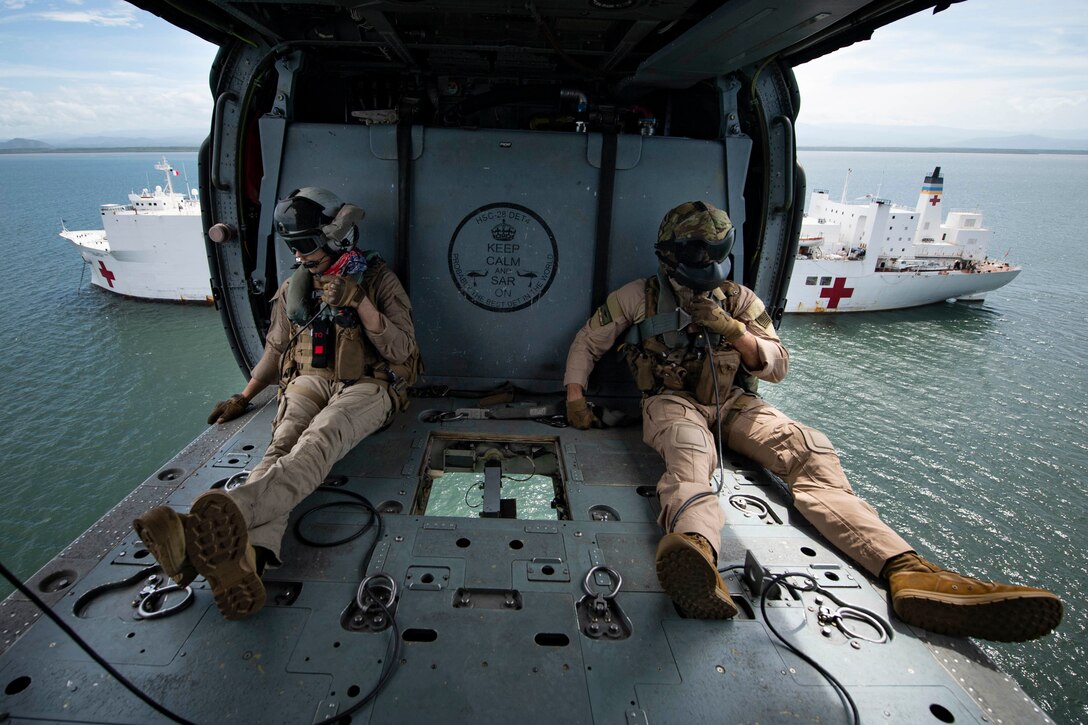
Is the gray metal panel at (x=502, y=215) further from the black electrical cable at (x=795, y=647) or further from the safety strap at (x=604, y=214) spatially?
the black electrical cable at (x=795, y=647)

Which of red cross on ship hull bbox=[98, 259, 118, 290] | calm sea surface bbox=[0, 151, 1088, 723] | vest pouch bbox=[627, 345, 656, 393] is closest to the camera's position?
vest pouch bbox=[627, 345, 656, 393]

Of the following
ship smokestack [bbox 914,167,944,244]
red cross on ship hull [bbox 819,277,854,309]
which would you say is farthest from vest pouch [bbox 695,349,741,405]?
ship smokestack [bbox 914,167,944,244]

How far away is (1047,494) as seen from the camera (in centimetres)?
937

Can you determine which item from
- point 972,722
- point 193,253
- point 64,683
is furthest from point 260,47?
point 193,253

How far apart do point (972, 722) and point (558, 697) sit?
1.22 meters

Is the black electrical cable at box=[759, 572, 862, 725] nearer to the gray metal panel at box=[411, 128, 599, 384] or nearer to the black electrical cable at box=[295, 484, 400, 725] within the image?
A: the black electrical cable at box=[295, 484, 400, 725]

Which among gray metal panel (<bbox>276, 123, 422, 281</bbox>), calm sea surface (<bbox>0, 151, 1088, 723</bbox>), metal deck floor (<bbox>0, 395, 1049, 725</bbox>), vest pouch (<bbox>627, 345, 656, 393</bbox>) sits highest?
gray metal panel (<bbox>276, 123, 422, 281</bbox>)

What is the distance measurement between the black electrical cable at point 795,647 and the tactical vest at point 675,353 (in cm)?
94

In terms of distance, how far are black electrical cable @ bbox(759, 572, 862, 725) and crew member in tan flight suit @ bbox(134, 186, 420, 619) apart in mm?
1775

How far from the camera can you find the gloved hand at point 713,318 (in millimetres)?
2688

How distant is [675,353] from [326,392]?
1.89 meters

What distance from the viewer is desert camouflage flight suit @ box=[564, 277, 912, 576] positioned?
2.24 meters

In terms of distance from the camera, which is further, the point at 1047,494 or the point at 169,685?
the point at 1047,494

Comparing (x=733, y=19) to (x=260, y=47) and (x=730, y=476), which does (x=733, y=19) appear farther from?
(x=260, y=47)
